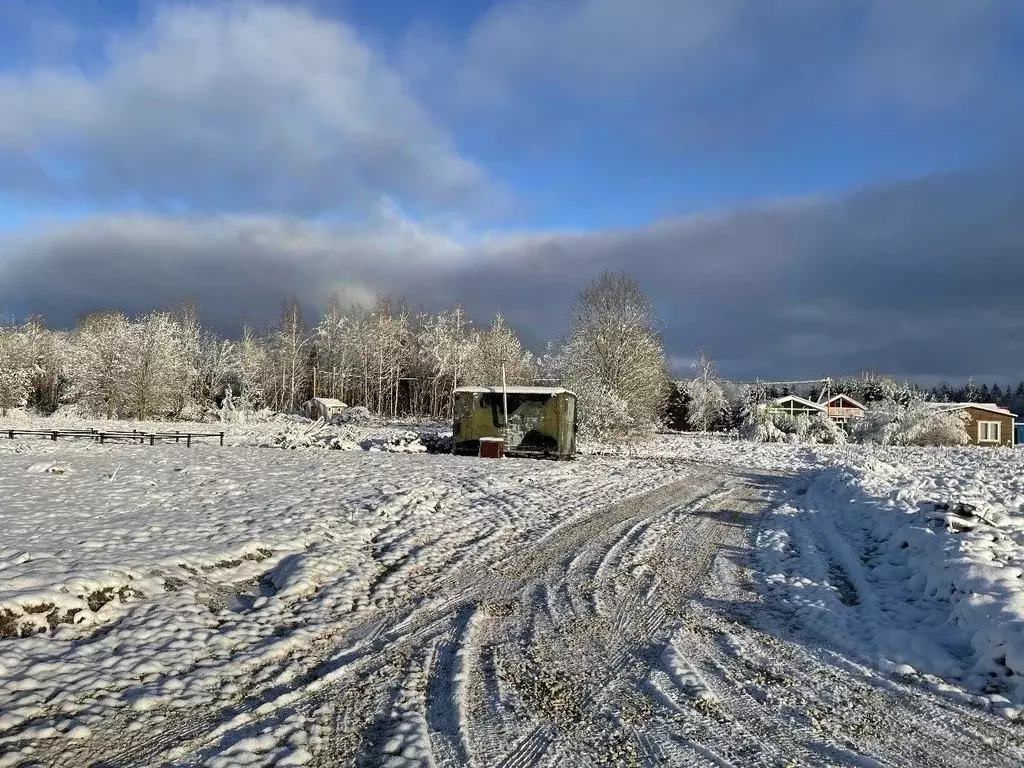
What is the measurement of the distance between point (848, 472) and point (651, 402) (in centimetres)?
2020

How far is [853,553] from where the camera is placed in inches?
368

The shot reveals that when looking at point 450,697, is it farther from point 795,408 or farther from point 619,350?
point 795,408

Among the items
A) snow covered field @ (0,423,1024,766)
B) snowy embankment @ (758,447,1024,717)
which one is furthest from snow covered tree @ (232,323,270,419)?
snowy embankment @ (758,447,1024,717)

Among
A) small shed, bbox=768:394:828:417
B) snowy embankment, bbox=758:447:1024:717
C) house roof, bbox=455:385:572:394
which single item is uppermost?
small shed, bbox=768:394:828:417

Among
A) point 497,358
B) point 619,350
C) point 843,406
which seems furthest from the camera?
point 843,406

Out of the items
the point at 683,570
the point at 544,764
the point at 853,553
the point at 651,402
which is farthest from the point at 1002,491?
the point at 651,402

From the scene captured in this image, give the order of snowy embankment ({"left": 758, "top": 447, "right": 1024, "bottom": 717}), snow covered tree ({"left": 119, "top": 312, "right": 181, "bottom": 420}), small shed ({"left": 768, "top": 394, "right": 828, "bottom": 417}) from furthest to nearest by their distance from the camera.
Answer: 1. small shed ({"left": 768, "top": 394, "right": 828, "bottom": 417})
2. snow covered tree ({"left": 119, "top": 312, "right": 181, "bottom": 420})
3. snowy embankment ({"left": 758, "top": 447, "right": 1024, "bottom": 717})

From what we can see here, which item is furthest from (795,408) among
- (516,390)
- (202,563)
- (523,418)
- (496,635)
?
(202,563)

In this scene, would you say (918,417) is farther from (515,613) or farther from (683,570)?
(515,613)

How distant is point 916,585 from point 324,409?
5081 centimetres

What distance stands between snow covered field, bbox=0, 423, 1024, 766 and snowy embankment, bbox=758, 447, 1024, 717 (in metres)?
0.03

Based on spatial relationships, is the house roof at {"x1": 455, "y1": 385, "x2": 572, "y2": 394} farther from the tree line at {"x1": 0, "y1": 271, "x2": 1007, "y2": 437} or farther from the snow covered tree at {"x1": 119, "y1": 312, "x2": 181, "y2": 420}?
the snow covered tree at {"x1": 119, "y1": 312, "x2": 181, "y2": 420}

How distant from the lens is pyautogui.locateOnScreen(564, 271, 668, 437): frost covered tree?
3641 centimetres

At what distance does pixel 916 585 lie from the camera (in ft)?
24.0
